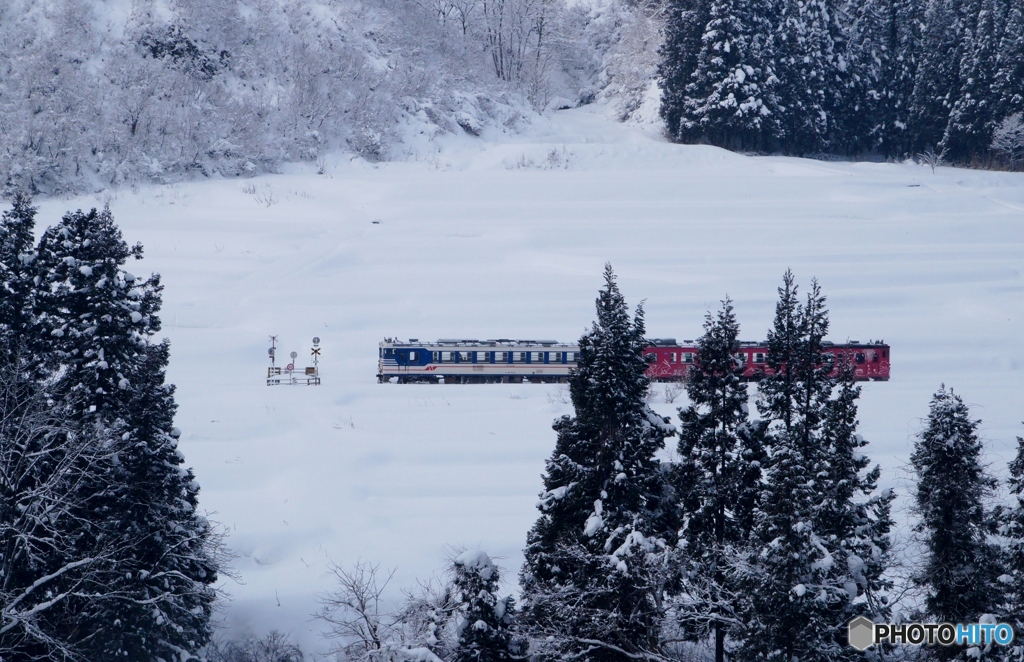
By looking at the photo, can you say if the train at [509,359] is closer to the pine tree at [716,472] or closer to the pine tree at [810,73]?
the pine tree at [716,472]

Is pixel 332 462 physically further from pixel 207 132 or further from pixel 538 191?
pixel 207 132

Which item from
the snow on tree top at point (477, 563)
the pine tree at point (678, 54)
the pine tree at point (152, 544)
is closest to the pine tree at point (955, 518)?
the snow on tree top at point (477, 563)

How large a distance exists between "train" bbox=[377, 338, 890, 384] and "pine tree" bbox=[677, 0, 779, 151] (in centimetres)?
3301

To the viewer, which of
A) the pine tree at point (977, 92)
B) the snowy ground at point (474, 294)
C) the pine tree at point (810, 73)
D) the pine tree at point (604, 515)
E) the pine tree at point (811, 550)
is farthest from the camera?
the pine tree at point (810, 73)

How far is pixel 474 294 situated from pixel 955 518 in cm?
3055

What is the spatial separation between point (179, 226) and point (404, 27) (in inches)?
1451

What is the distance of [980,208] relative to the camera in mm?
55281

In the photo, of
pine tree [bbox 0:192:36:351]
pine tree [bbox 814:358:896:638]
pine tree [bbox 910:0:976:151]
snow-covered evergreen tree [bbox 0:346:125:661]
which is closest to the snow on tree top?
pine tree [bbox 814:358:896:638]

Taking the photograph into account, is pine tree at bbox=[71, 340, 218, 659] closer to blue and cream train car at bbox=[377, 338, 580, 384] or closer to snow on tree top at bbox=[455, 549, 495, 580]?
snow on tree top at bbox=[455, 549, 495, 580]

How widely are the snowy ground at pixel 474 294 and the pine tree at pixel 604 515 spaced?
249 inches

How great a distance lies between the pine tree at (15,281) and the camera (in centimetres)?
2356

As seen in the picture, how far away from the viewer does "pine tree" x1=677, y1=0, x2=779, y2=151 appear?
222 feet

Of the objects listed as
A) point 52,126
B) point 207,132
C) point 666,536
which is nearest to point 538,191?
point 207,132

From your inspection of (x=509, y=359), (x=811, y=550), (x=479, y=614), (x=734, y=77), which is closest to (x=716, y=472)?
(x=811, y=550)
